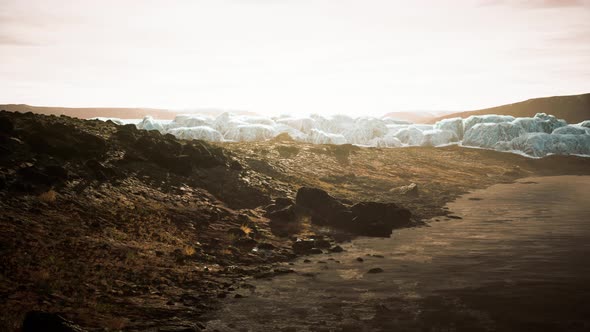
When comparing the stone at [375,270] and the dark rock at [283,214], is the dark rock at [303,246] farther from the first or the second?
the stone at [375,270]

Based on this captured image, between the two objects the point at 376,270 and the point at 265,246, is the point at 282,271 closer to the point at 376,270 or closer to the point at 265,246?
the point at 265,246

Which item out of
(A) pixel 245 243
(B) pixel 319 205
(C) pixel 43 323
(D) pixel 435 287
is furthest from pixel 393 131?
(C) pixel 43 323

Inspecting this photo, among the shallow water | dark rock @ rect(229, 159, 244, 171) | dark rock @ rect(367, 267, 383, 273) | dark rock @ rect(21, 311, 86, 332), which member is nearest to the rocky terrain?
dark rock @ rect(21, 311, 86, 332)

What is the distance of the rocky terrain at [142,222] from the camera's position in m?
16.2

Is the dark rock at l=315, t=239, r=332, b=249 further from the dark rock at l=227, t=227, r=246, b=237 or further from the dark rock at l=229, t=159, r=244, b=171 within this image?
the dark rock at l=229, t=159, r=244, b=171

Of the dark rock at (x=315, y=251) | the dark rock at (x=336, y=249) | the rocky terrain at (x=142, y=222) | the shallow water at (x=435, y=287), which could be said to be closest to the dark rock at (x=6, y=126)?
the rocky terrain at (x=142, y=222)

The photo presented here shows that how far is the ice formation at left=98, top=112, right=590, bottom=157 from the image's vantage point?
12669 cm

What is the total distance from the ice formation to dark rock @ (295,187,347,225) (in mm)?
85988

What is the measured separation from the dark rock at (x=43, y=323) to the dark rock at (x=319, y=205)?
22.9m

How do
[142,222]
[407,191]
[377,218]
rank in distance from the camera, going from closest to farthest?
[142,222] < [377,218] < [407,191]

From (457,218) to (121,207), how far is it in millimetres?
27854

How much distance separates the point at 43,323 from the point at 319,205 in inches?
997

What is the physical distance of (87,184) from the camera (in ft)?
89.8

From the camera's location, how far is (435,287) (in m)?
19.8
